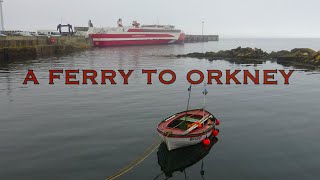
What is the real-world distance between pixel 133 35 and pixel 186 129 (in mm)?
116097

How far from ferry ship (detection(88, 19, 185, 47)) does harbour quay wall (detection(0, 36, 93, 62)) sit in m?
17.0

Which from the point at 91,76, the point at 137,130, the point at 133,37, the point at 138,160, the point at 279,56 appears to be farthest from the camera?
the point at 133,37

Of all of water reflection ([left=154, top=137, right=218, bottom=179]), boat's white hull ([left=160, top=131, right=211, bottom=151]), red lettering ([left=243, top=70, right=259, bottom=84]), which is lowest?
water reflection ([left=154, top=137, right=218, bottom=179])

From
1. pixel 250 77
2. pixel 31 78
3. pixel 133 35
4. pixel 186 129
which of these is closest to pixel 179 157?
pixel 186 129

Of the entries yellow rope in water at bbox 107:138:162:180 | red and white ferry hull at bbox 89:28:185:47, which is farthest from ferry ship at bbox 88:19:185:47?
yellow rope in water at bbox 107:138:162:180

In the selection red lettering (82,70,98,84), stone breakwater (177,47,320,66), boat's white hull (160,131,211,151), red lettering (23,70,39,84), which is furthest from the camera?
stone breakwater (177,47,320,66)

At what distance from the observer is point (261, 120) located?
71.7 ft

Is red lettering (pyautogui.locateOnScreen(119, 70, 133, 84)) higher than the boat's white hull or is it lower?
higher

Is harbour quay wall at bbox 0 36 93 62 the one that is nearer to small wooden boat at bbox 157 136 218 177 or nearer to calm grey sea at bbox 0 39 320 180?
calm grey sea at bbox 0 39 320 180

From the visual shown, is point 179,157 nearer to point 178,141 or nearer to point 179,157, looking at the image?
point 179,157

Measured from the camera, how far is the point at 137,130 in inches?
762

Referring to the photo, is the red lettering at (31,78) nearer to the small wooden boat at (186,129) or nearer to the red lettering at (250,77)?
the small wooden boat at (186,129)

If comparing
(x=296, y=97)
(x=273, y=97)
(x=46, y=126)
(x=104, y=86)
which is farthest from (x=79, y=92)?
(x=296, y=97)

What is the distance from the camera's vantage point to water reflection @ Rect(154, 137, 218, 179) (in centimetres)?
1423
